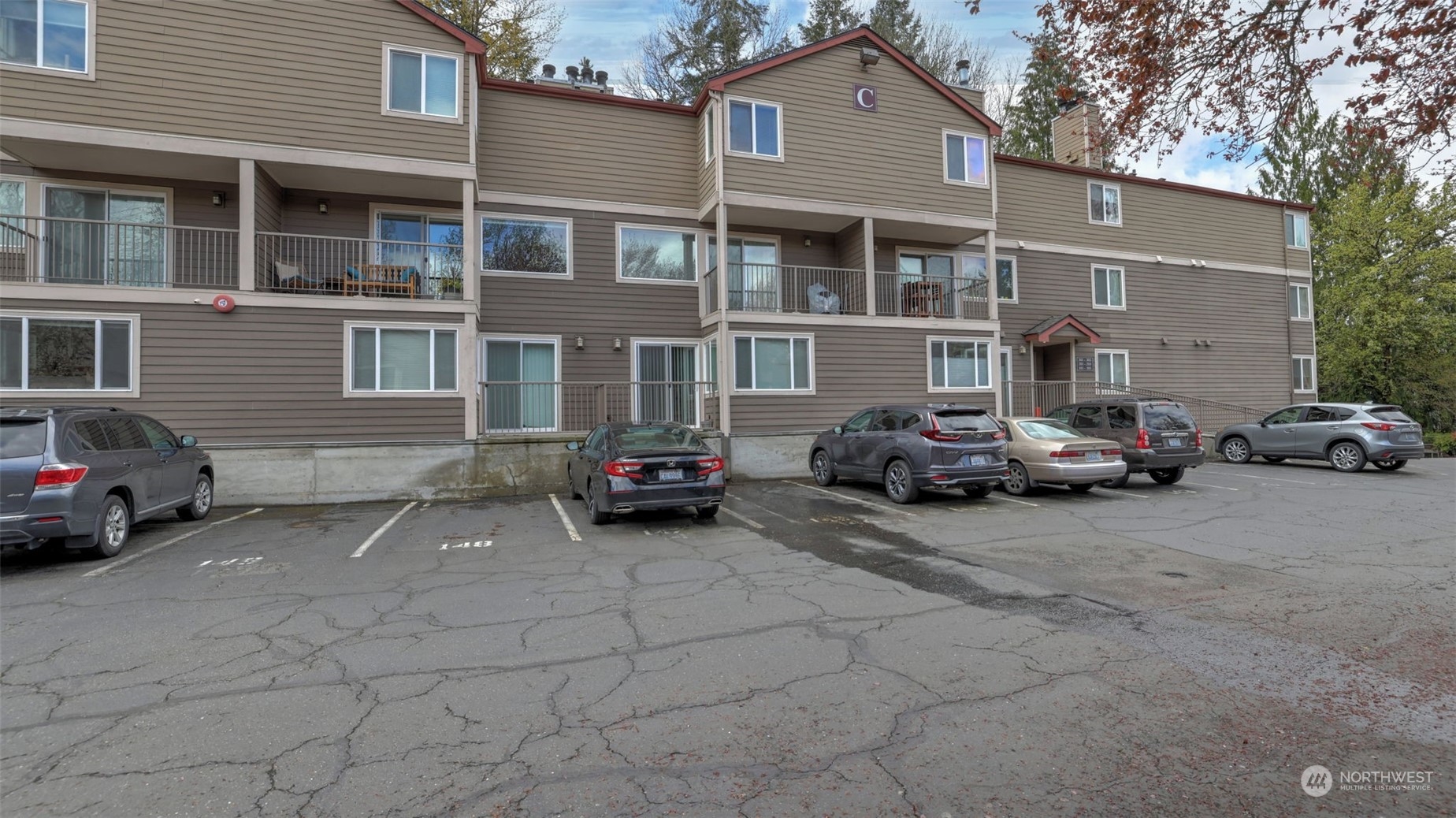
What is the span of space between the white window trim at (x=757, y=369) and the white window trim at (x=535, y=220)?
4263 mm

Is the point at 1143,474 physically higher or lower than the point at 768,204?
lower

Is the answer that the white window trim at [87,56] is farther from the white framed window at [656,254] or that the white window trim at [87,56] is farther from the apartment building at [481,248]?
the white framed window at [656,254]

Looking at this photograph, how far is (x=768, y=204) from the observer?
1600 centimetres

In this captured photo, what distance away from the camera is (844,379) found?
53.7 ft

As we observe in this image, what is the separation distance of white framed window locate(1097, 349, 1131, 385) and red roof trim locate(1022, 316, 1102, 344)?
4.60ft

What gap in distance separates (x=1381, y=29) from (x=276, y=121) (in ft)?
52.3

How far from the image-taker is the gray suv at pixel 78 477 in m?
6.81

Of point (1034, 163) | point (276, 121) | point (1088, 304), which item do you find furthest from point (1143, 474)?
point (276, 121)

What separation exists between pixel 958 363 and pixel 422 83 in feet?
46.5

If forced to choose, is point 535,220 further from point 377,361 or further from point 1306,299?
point 1306,299

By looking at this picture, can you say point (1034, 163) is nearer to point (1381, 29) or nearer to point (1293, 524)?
point (1293, 524)

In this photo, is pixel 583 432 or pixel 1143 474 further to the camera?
pixel 1143 474

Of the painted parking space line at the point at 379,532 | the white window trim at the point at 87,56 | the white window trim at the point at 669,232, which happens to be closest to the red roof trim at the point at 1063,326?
the white window trim at the point at 669,232

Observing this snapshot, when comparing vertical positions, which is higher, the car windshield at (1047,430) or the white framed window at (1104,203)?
the white framed window at (1104,203)
